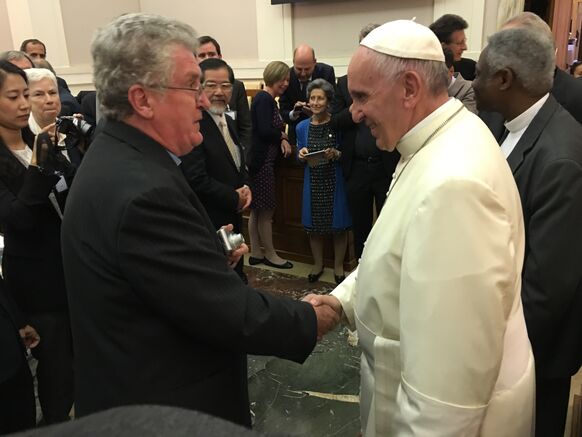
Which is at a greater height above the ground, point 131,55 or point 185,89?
point 131,55

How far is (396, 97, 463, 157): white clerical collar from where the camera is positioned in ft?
4.45

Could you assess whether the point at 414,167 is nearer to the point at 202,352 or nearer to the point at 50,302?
the point at 202,352

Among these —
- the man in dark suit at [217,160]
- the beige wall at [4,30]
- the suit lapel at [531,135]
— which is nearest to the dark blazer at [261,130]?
the man in dark suit at [217,160]

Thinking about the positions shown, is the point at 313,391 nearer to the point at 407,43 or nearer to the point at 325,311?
the point at 325,311

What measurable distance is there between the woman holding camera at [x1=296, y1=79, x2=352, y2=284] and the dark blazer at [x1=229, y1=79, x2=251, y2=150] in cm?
45

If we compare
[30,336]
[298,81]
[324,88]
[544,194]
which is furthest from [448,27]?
[30,336]

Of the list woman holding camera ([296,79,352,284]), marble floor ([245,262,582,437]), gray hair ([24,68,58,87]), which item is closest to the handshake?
marble floor ([245,262,582,437])

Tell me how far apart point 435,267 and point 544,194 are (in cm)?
78

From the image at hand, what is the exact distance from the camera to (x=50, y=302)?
7.84 feet

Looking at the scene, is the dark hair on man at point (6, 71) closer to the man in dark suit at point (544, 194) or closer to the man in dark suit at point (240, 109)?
the man in dark suit at point (544, 194)

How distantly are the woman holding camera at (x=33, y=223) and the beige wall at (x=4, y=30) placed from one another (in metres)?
7.02

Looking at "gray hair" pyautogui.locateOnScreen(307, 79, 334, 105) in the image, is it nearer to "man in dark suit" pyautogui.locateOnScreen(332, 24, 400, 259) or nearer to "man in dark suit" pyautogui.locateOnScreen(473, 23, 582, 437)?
"man in dark suit" pyautogui.locateOnScreen(332, 24, 400, 259)

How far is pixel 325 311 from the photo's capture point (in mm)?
1728

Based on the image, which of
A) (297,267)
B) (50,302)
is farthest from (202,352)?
(297,267)
